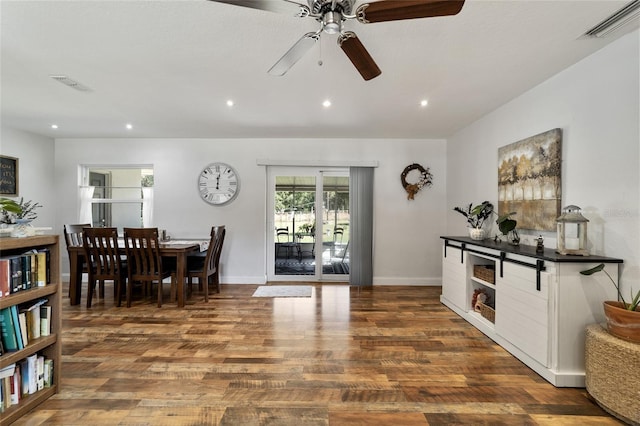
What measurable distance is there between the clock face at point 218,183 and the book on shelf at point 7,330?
3.33 metres

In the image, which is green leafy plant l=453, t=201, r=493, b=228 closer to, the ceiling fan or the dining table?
the ceiling fan

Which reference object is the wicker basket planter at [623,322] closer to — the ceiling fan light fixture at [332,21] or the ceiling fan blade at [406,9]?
the ceiling fan blade at [406,9]

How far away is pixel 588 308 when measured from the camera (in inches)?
80.4

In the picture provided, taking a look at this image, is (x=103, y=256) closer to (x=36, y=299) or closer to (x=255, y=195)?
(x=36, y=299)

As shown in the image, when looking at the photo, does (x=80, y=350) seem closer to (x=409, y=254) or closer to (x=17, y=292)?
(x=17, y=292)

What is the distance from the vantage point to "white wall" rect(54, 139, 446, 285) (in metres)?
4.91

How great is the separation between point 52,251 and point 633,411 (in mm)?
3729

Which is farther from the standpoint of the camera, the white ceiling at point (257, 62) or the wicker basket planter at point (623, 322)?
the white ceiling at point (257, 62)

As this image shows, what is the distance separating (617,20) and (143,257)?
4846 mm

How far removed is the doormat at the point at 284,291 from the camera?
423cm

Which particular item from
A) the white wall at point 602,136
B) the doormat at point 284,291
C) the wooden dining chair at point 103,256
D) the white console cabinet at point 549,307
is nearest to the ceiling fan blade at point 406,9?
the white wall at point 602,136

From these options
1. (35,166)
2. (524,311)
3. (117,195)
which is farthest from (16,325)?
(35,166)

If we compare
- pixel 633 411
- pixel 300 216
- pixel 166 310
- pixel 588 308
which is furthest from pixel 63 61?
pixel 633 411

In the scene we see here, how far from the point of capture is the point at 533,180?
2.80 m
